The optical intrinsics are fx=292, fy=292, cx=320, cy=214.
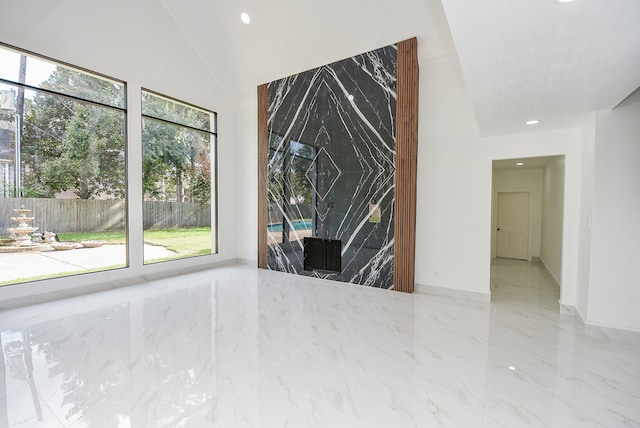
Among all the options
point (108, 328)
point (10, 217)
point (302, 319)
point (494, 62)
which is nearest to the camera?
point (494, 62)

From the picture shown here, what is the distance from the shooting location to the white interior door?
7691 mm

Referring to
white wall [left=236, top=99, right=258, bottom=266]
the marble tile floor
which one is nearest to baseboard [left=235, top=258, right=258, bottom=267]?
white wall [left=236, top=99, right=258, bottom=266]

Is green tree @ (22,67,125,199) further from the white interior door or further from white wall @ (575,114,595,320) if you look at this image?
the white interior door

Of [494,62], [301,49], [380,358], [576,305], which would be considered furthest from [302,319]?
[301,49]

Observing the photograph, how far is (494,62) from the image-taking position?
2.30m

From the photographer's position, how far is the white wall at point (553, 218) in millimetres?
4980

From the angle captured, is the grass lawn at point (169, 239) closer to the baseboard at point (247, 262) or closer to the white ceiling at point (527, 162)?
the baseboard at point (247, 262)

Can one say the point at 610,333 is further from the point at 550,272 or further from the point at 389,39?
the point at 389,39

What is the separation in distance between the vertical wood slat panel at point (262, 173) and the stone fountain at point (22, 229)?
3.70 metres

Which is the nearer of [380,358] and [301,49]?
[380,358]

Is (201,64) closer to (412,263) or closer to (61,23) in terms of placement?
(61,23)

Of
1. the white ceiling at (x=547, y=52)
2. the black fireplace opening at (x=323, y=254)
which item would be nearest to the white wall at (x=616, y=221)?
the white ceiling at (x=547, y=52)

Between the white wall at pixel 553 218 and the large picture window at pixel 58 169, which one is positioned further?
the white wall at pixel 553 218

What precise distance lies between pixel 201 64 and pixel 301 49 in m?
2.36
